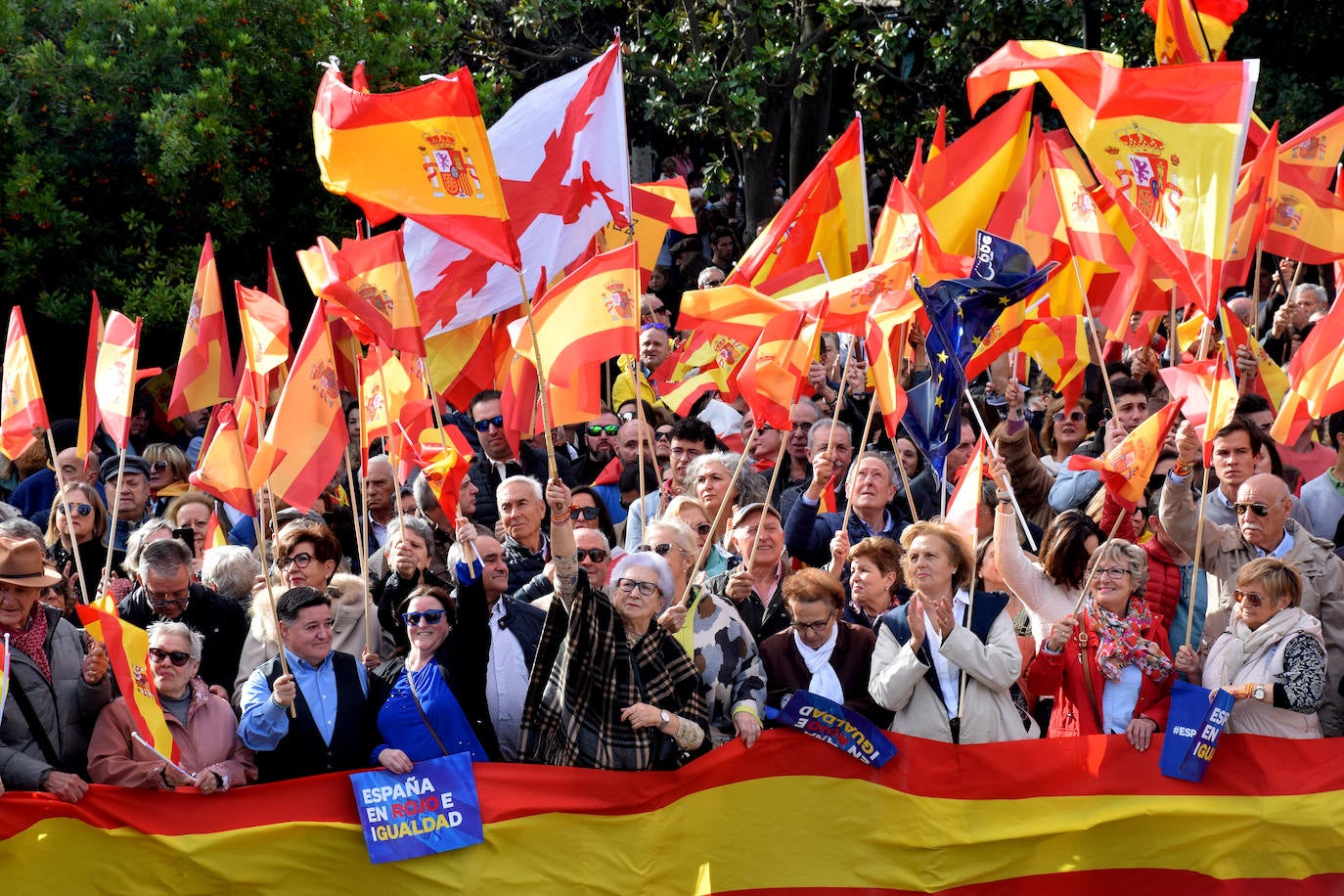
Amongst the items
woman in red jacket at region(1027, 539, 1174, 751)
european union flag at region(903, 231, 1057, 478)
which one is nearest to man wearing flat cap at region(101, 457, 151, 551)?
european union flag at region(903, 231, 1057, 478)

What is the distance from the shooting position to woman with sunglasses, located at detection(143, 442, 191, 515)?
10.1 m

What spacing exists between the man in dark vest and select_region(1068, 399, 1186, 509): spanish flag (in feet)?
9.97

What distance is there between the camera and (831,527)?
8641 millimetres

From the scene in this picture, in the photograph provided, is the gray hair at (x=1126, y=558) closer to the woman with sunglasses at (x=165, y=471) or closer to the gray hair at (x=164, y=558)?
the gray hair at (x=164, y=558)

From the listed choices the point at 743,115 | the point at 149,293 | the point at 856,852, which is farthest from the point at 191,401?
the point at 743,115

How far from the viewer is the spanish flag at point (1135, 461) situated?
23.3ft

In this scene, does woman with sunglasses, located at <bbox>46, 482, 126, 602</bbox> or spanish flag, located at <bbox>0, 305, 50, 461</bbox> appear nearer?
spanish flag, located at <bbox>0, 305, 50, 461</bbox>

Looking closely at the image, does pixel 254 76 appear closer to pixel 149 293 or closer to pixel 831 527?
pixel 149 293

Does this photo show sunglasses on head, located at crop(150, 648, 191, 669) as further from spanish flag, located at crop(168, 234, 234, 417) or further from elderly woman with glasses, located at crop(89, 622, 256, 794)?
spanish flag, located at crop(168, 234, 234, 417)

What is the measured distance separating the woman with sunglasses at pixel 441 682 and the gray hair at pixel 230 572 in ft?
3.90

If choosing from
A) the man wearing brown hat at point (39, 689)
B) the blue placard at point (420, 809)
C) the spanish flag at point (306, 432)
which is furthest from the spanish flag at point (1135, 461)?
the man wearing brown hat at point (39, 689)

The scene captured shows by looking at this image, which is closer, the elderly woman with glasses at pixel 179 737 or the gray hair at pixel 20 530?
the elderly woman with glasses at pixel 179 737

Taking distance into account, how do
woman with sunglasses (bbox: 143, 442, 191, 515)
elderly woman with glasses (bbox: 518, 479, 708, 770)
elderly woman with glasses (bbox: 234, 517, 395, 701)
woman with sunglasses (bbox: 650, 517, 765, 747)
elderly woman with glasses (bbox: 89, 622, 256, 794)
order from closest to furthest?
1. elderly woman with glasses (bbox: 89, 622, 256, 794)
2. elderly woman with glasses (bbox: 518, 479, 708, 770)
3. woman with sunglasses (bbox: 650, 517, 765, 747)
4. elderly woman with glasses (bbox: 234, 517, 395, 701)
5. woman with sunglasses (bbox: 143, 442, 191, 515)

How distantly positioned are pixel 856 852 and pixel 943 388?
2.37 metres
